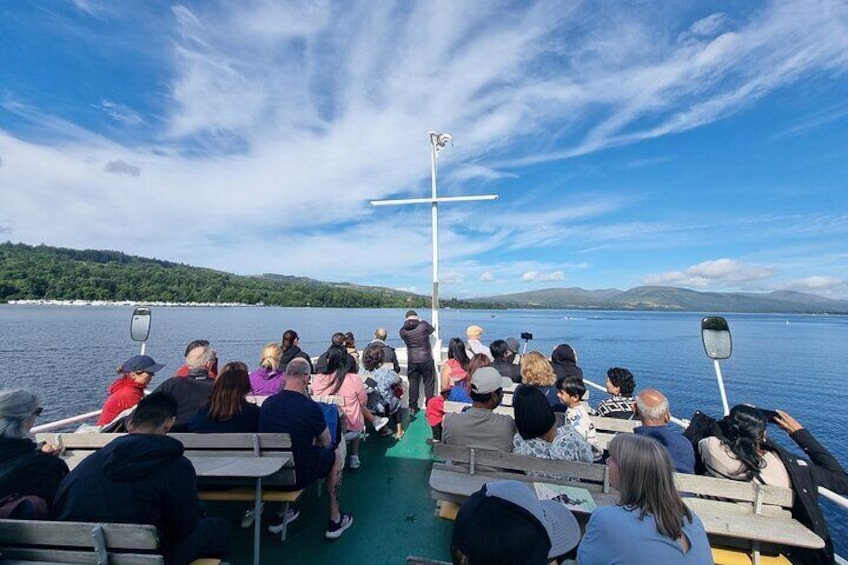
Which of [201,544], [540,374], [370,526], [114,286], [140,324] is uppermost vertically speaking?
[114,286]

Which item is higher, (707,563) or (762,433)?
(762,433)

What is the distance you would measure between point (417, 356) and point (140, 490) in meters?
4.68

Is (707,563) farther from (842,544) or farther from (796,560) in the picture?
(842,544)

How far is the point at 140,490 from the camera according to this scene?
1.85m

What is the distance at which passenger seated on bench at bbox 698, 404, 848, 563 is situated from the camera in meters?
2.50

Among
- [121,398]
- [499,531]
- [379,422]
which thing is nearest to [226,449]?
[121,398]

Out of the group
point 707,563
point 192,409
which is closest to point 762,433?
point 707,563

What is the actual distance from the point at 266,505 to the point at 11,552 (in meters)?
2.16

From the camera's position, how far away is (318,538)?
126 inches

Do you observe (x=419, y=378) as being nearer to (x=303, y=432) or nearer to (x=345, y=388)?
(x=345, y=388)

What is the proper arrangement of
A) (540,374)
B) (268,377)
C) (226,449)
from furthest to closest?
(268,377) → (540,374) → (226,449)

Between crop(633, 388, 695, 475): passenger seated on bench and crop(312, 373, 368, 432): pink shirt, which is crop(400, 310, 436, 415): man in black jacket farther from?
crop(633, 388, 695, 475): passenger seated on bench

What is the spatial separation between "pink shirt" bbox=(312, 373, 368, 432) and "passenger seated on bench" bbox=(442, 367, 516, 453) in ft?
5.17

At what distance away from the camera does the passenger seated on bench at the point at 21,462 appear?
1951 mm
